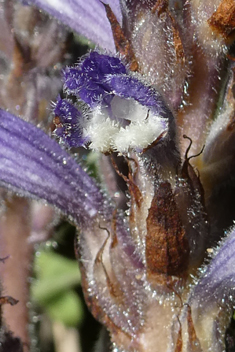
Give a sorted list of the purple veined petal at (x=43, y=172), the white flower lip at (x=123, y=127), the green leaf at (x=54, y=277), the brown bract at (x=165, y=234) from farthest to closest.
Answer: the green leaf at (x=54, y=277) → the purple veined petal at (x=43, y=172) → the brown bract at (x=165, y=234) → the white flower lip at (x=123, y=127)

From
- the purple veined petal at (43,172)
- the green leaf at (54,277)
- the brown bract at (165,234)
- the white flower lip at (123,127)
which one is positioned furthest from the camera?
the green leaf at (54,277)

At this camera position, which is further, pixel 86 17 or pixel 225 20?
pixel 86 17

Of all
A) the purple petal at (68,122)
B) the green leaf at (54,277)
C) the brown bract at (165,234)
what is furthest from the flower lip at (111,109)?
the green leaf at (54,277)

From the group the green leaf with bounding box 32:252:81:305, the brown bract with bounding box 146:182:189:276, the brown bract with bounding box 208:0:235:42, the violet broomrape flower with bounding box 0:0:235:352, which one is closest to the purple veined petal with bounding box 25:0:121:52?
the violet broomrape flower with bounding box 0:0:235:352

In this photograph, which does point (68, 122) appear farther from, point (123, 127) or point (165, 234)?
point (165, 234)

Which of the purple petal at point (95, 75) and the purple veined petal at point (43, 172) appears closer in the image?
the purple petal at point (95, 75)

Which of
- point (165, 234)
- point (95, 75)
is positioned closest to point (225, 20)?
point (95, 75)

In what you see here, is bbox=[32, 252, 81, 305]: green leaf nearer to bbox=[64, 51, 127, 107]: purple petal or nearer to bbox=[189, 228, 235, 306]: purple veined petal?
bbox=[189, 228, 235, 306]: purple veined petal

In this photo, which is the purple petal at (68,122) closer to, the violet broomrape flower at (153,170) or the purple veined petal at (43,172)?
the violet broomrape flower at (153,170)
